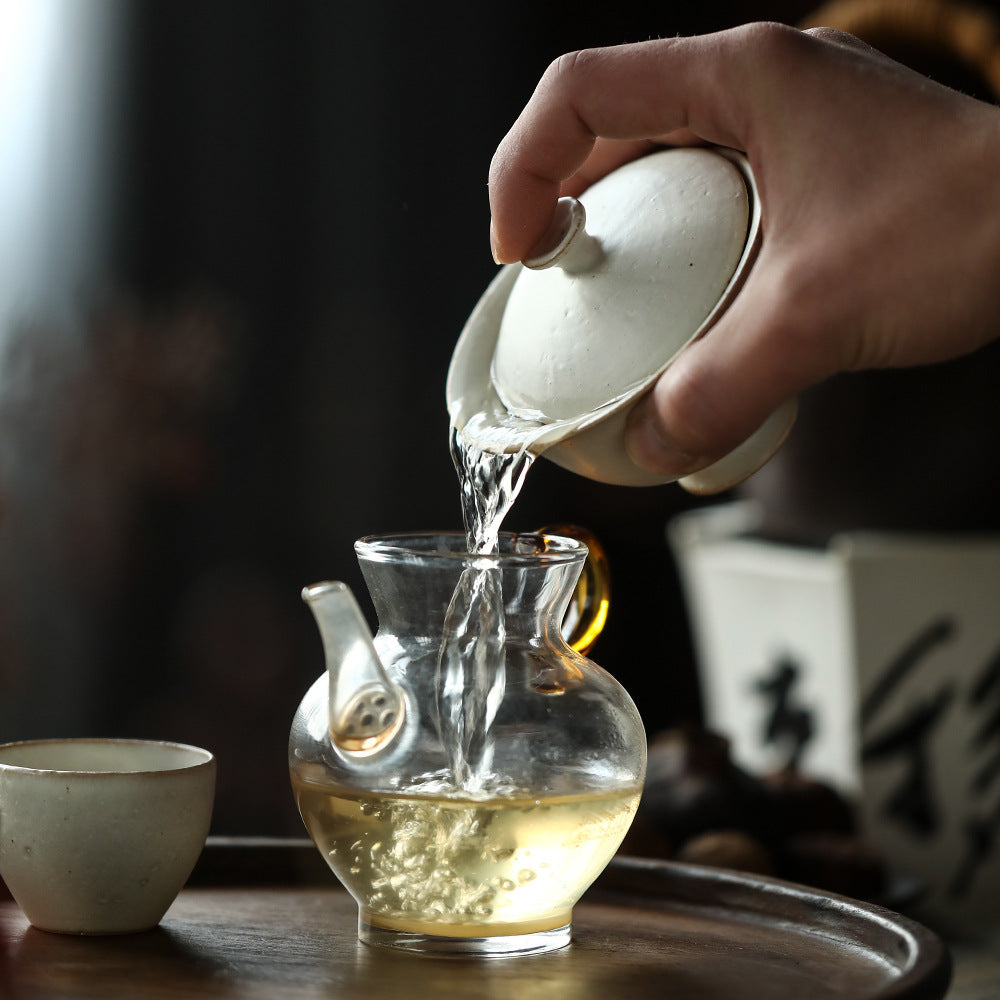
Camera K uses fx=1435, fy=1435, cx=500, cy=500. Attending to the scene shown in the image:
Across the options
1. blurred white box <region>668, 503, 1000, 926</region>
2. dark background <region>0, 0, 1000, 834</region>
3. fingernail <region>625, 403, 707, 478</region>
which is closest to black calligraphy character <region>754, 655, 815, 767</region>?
blurred white box <region>668, 503, 1000, 926</region>

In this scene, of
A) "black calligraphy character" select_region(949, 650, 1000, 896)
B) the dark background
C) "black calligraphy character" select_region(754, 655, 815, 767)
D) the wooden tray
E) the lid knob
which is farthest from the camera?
the dark background

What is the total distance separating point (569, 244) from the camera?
0.81 m

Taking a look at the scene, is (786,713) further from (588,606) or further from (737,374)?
(737,374)

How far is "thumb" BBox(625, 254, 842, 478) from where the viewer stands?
722mm

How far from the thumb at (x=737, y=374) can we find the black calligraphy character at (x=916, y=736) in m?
1.03

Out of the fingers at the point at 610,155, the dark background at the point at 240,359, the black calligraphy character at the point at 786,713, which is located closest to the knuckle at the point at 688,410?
the fingers at the point at 610,155

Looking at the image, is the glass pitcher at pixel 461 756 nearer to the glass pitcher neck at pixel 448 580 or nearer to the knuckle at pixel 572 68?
the glass pitcher neck at pixel 448 580

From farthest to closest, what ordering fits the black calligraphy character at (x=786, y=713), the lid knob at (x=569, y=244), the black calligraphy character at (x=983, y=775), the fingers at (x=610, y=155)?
the black calligraphy character at (x=786, y=713), the black calligraphy character at (x=983, y=775), the fingers at (x=610, y=155), the lid knob at (x=569, y=244)

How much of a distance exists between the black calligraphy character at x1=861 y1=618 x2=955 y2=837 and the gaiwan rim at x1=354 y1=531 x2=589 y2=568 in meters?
0.97

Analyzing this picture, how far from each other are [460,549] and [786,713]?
1123 millimetres

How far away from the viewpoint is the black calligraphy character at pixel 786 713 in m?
1.83

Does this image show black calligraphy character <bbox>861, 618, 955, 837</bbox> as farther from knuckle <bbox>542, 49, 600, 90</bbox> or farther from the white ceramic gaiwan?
knuckle <bbox>542, 49, 600, 90</bbox>

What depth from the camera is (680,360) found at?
741mm

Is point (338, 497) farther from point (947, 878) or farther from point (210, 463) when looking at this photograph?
point (947, 878)
